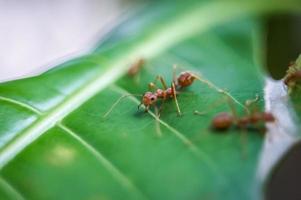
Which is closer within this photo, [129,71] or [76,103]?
[76,103]

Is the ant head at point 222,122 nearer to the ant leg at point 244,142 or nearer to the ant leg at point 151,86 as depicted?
the ant leg at point 244,142

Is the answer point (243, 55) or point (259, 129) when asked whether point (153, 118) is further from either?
point (243, 55)

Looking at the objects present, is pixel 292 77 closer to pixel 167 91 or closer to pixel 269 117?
pixel 269 117

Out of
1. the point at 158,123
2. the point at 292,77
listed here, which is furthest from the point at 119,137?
the point at 292,77

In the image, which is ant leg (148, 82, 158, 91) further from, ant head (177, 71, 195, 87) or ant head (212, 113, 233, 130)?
ant head (212, 113, 233, 130)

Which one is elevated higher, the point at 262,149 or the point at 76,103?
the point at 76,103

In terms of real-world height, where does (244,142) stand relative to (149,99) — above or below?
below

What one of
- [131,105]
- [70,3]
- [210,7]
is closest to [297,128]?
[131,105]

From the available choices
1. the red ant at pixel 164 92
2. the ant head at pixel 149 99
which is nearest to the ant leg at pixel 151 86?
the red ant at pixel 164 92
